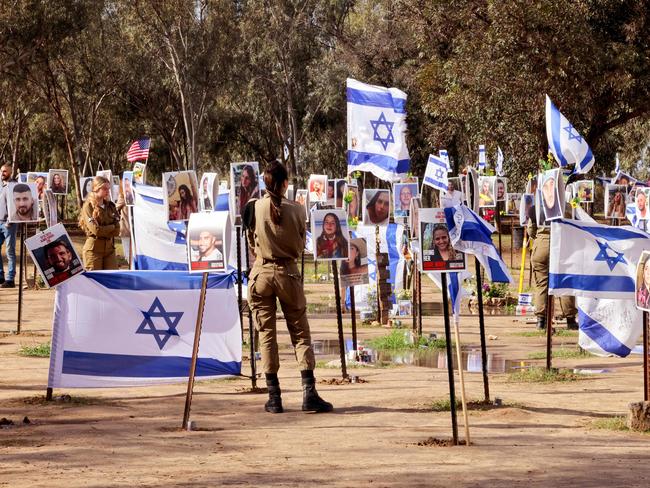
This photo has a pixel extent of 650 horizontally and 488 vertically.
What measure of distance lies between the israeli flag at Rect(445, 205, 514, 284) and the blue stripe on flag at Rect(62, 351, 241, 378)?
279 cm

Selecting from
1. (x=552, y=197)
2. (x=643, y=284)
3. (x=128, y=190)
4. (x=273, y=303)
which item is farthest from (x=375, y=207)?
(x=643, y=284)

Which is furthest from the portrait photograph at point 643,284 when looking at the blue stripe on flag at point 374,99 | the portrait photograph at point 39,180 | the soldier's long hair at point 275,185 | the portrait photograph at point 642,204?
the portrait photograph at point 39,180

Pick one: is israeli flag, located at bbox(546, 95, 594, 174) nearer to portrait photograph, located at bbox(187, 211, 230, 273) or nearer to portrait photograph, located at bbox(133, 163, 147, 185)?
portrait photograph, located at bbox(187, 211, 230, 273)

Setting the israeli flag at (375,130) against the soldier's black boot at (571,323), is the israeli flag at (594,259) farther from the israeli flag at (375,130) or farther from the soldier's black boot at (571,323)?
the soldier's black boot at (571,323)

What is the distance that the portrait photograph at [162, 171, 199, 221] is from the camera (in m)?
11.5

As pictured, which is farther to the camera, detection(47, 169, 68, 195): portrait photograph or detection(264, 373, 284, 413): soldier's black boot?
detection(47, 169, 68, 195): portrait photograph

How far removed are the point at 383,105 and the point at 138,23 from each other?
35440 millimetres

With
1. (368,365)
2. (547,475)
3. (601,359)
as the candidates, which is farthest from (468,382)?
(547,475)

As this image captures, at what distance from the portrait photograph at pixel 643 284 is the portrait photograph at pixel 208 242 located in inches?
121

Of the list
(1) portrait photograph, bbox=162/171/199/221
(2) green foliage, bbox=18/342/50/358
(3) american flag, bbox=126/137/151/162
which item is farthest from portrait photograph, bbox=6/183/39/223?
(1) portrait photograph, bbox=162/171/199/221

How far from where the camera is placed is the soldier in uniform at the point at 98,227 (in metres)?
14.3

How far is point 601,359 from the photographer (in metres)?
14.7

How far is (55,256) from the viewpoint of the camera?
1019cm

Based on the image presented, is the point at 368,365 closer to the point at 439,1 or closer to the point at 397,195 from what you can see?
the point at 397,195
